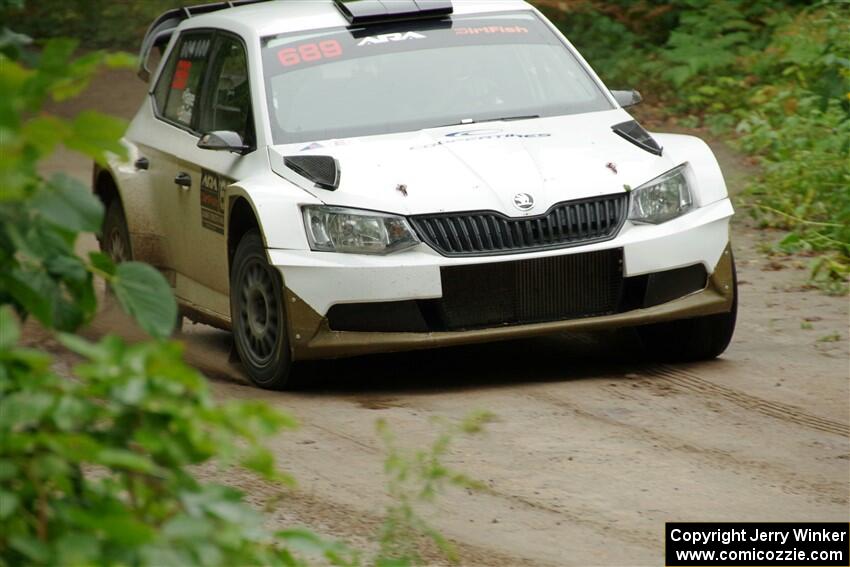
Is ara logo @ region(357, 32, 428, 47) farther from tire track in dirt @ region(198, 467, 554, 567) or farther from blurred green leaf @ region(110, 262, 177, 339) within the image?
blurred green leaf @ region(110, 262, 177, 339)

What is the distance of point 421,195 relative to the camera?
698 cm

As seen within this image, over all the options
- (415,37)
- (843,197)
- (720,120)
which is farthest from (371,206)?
(720,120)

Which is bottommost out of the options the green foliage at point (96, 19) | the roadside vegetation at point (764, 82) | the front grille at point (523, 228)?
the green foliage at point (96, 19)

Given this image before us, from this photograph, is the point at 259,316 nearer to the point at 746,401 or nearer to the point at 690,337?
the point at 690,337

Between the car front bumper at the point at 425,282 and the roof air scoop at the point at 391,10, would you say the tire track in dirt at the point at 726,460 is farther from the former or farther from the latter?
the roof air scoop at the point at 391,10

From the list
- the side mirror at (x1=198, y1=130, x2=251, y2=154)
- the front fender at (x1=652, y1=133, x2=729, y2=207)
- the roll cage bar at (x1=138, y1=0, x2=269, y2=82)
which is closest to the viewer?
the front fender at (x1=652, y1=133, x2=729, y2=207)

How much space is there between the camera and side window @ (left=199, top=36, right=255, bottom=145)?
8039 millimetres

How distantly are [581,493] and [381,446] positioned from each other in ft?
3.37

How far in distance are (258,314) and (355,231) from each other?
78 centimetres

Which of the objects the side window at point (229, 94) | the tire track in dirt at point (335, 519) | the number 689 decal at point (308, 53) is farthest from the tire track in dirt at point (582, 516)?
the number 689 decal at point (308, 53)

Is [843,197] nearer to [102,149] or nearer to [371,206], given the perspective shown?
[371,206]

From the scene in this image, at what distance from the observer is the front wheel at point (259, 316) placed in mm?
7219

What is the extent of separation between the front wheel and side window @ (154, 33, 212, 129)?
57.5 inches

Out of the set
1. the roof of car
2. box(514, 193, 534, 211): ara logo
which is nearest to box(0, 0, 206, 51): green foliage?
the roof of car
